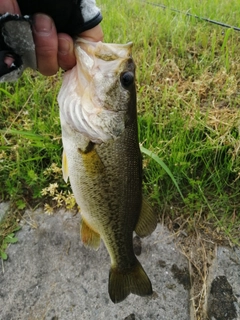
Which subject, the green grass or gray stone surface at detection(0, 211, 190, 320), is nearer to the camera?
gray stone surface at detection(0, 211, 190, 320)

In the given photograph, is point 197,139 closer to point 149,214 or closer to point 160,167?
point 160,167

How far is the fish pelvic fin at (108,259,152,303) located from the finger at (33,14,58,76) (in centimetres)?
115

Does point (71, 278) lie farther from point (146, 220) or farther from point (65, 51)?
point (65, 51)

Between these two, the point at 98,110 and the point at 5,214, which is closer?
the point at 98,110

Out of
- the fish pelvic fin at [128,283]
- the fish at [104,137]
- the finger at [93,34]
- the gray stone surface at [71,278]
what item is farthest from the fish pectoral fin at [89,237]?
the finger at [93,34]

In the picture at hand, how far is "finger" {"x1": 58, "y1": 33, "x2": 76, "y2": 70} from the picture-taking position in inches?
64.4

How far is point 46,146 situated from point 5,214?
55 cm

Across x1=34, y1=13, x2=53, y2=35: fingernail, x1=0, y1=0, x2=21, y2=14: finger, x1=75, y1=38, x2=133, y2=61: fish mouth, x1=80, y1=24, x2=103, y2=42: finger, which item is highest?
x1=0, y1=0, x2=21, y2=14: finger

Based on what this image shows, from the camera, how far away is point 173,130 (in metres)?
2.71

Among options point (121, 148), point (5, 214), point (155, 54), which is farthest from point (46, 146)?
point (155, 54)

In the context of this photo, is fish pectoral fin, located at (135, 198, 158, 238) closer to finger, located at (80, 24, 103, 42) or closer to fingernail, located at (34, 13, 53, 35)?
finger, located at (80, 24, 103, 42)

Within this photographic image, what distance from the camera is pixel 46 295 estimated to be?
7.48 feet

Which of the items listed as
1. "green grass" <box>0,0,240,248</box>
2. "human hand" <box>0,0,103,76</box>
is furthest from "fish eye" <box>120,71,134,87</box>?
"green grass" <box>0,0,240,248</box>

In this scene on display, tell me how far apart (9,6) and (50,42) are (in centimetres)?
21
